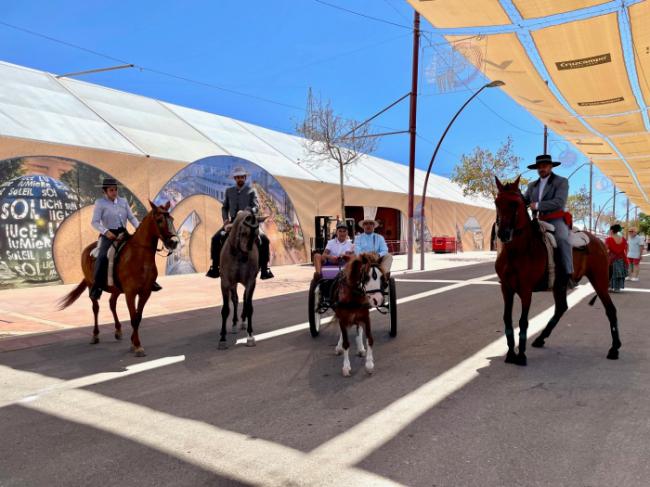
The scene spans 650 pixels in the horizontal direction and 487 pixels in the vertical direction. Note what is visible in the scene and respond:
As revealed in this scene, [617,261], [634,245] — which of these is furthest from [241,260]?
[634,245]

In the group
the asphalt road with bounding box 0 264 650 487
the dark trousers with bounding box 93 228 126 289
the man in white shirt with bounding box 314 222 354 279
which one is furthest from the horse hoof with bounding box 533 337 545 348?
the dark trousers with bounding box 93 228 126 289

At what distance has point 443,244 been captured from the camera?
36.7m

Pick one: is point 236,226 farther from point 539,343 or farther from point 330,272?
point 539,343

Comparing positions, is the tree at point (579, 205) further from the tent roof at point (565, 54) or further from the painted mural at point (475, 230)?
the tent roof at point (565, 54)

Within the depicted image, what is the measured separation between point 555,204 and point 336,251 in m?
3.18

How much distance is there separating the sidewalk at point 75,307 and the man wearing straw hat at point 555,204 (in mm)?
7057

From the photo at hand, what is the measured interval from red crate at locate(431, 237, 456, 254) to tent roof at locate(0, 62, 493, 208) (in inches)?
390

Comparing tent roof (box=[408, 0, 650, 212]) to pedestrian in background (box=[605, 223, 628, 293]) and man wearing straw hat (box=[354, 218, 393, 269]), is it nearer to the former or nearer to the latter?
pedestrian in background (box=[605, 223, 628, 293])

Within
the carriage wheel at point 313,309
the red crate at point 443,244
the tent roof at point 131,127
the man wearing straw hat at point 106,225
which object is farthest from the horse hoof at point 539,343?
the red crate at point 443,244

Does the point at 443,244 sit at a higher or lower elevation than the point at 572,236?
lower

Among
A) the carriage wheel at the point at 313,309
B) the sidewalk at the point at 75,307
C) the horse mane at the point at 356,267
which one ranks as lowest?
the sidewalk at the point at 75,307

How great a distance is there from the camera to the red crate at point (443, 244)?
36688mm

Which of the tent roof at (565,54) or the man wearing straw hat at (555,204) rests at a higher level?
the tent roof at (565,54)

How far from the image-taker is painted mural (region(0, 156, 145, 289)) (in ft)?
43.7
